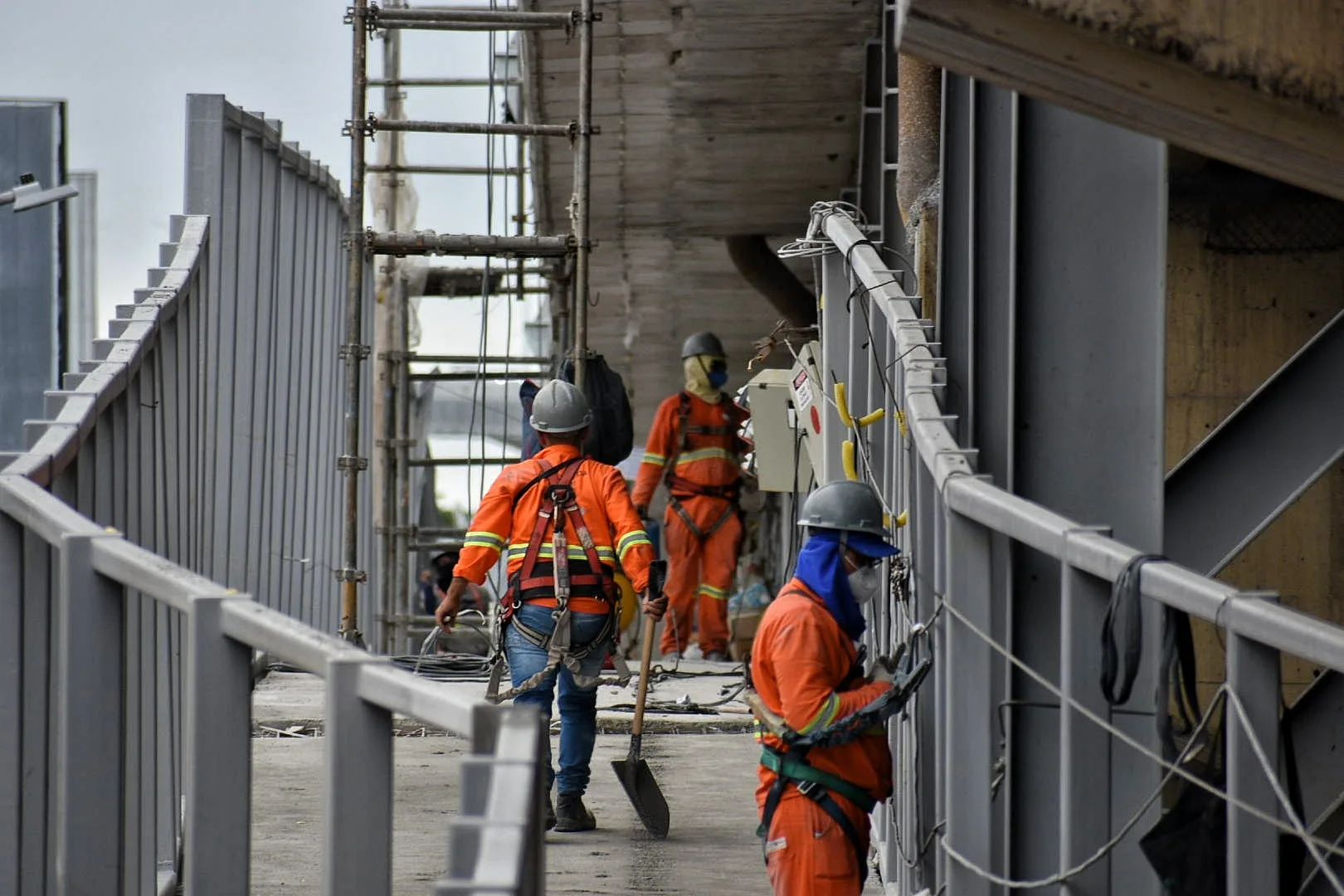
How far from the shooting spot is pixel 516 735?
104 inches

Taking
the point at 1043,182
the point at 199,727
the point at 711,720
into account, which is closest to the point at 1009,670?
the point at 1043,182

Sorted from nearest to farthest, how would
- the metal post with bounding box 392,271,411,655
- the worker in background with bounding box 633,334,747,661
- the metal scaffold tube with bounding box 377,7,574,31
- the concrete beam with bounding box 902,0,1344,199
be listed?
the concrete beam with bounding box 902,0,1344,199 → the metal scaffold tube with bounding box 377,7,574,31 → the worker in background with bounding box 633,334,747,661 → the metal post with bounding box 392,271,411,655

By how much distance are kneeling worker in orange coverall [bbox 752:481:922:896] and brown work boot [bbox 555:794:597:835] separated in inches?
83.7

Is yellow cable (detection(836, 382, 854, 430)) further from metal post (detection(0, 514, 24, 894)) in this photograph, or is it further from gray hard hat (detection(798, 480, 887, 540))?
metal post (detection(0, 514, 24, 894))

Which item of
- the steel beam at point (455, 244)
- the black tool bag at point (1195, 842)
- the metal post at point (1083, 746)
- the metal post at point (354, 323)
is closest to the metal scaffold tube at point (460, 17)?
the metal post at point (354, 323)

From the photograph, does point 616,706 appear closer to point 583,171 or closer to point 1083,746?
point 583,171

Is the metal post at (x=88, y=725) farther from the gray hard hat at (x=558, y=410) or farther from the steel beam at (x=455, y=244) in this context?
the steel beam at (x=455, y=244)

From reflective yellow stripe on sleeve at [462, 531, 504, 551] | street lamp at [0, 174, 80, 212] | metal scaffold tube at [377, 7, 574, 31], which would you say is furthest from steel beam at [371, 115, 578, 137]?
reflective yellow stripe on sleeve at [462, 531, 504, 551]

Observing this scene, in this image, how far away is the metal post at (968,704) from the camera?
4637 millimetres

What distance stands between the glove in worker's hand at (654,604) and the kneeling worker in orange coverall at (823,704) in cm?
188

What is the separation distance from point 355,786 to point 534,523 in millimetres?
4827

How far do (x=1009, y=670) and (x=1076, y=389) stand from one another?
30.4 inches

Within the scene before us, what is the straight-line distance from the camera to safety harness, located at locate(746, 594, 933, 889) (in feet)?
18.5

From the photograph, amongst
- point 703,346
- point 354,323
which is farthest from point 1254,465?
point 703,346
